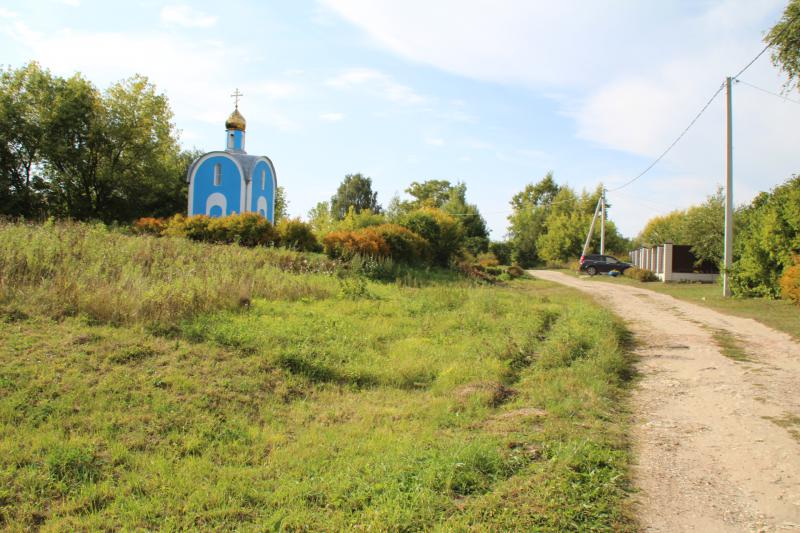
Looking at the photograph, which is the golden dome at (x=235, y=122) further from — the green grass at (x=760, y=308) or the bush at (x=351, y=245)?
the green grass at (x=760, y=308)

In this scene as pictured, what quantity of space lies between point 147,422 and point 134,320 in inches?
109

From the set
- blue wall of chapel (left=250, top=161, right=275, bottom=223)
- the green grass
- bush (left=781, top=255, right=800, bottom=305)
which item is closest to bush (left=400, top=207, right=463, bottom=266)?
the green grass

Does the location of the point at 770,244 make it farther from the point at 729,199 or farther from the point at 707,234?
the point at 707,234

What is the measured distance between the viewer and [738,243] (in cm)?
2095

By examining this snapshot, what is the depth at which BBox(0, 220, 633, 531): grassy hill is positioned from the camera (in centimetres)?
383

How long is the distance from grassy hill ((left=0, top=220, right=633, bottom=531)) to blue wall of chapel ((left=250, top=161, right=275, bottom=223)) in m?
22.0

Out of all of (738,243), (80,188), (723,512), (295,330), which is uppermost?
(80,188)

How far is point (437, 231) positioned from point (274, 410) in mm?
18952

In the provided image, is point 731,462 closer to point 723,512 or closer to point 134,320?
point 723,512

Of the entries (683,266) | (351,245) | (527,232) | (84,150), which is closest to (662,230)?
(527,232)

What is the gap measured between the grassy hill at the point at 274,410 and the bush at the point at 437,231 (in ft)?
43.9

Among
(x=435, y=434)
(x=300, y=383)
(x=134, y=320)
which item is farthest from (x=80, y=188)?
(x=435, y=434)

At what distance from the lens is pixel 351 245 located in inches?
709

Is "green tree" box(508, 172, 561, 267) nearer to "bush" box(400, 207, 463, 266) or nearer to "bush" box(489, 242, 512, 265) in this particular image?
"bush" box(489, 242, 512, 265)
